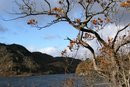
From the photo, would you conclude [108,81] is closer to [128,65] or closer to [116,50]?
[116,50]

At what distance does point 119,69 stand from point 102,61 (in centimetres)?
133

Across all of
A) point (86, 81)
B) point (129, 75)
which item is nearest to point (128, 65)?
point (129, 75)

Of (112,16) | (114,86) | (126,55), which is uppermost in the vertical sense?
(112,16)

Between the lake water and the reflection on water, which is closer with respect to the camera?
the lake water

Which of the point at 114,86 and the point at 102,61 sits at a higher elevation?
the point at 102,61

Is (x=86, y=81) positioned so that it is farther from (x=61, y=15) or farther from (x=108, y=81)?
(x=61, y=15)

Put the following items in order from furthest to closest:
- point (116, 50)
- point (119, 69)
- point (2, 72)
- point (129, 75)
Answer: point (2, 72), point (116, 50), point (119, 69), point (129, 75)

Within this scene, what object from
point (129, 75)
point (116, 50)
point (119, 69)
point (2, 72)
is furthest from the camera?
point (2, 72)

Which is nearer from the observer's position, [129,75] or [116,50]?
[129,75]

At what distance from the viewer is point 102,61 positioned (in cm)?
1738

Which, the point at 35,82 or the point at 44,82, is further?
the point at 44,82

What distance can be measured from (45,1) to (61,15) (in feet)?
3.43

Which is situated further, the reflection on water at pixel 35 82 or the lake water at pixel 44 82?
the reflection on water at pixel 35 82

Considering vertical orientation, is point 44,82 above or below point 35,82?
above
